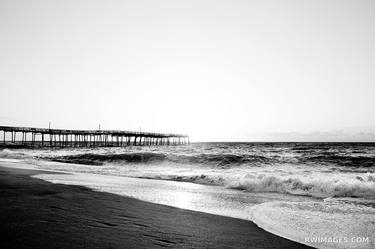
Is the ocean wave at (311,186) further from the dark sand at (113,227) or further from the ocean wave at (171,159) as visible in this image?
the ocean wave at (171,159)

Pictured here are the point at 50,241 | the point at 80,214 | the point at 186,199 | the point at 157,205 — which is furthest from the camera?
the point at 186,199

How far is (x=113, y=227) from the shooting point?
5.10 meters

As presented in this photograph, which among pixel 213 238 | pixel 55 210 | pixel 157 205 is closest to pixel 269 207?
pixel 157 205

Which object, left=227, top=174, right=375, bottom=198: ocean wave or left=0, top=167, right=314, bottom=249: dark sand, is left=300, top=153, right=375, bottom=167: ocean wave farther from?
left=0, top=167, right=314, bottom=249: dark sand

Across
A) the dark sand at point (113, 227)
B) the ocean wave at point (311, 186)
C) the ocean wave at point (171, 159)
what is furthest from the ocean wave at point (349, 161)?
the dark sand at point (113, 227)

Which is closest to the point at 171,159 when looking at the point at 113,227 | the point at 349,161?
the point at 349,161

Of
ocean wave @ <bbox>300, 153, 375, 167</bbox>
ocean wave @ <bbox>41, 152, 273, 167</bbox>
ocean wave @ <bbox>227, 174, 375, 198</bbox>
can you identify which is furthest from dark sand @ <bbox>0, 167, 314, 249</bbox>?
ocean wave @ <bbox>300, 153, 375, 167</bbox>

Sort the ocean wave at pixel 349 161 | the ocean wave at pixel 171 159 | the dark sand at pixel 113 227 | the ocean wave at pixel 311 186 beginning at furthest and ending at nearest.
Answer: the ocean wave at pixel 349 161 → the ocean wave at pixel 171 159 → the ocean wave at pixel 311 186 → the dark sand at pixel 113 227

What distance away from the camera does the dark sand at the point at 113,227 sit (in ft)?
13.8

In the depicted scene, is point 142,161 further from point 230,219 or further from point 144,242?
point 144,242

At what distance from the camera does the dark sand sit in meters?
4.20

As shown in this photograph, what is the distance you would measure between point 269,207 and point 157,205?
3000 mm

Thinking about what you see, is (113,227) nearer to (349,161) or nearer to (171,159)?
(171,159)

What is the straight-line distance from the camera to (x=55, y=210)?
20.0ft
